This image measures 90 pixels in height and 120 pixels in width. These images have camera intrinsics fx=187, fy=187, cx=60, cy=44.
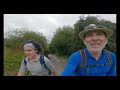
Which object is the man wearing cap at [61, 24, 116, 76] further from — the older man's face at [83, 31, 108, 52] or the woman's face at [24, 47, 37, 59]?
the woman's face at [24, 47, 37, 59]

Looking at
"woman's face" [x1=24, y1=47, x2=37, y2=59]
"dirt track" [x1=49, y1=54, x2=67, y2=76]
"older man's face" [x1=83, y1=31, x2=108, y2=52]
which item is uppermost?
"older man's face" [x1=83, y1=31, x2=108, y2=52]

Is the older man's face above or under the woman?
above

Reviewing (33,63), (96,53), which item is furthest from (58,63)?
(96,53)

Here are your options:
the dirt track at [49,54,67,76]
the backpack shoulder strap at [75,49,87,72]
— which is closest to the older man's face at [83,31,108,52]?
the backpack shoulder strap at [75,49,87,72]

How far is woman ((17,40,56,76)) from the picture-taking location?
1.91m

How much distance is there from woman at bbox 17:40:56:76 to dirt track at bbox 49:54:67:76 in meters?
0.05

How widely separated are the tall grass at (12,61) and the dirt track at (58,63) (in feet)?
1.07

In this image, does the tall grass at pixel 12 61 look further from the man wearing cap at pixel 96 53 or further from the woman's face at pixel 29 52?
the man wearing cap at pixel 96 53

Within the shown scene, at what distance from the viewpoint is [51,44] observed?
204cm

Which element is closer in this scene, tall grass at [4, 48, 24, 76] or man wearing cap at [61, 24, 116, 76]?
man wearing cap at [61, 24, 116, 76]

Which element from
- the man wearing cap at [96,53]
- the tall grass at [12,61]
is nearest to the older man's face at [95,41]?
the man wearing cap at [96,53]

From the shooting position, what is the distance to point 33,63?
193 cm
